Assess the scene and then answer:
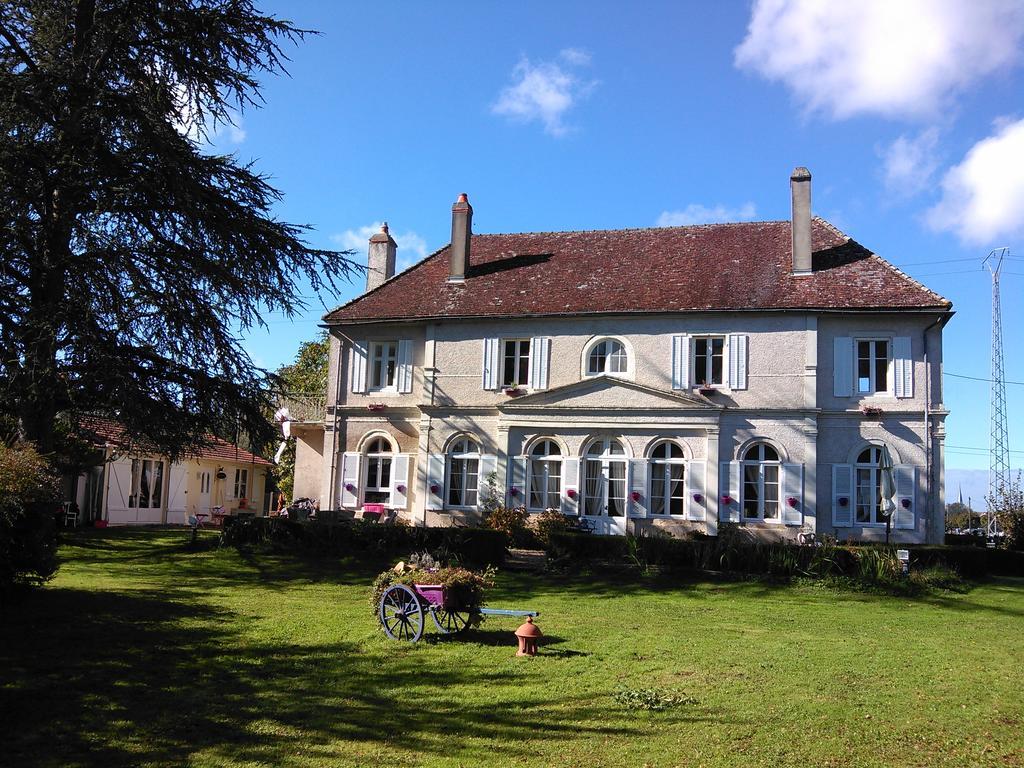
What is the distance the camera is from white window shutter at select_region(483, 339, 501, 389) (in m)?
23.5

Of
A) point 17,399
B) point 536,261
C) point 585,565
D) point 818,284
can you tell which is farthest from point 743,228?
point 17,399

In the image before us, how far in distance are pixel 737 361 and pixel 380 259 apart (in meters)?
12.8

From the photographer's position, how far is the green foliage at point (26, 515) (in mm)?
9656

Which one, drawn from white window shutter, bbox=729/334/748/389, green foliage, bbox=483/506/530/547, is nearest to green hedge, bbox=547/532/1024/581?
green foliage, bbox=483/506/530/547

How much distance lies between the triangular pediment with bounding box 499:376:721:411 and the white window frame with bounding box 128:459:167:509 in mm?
14214

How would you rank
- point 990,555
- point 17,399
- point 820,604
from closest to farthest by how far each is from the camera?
point 17,399
point 820,604
point 990,555

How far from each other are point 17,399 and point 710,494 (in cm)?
1574

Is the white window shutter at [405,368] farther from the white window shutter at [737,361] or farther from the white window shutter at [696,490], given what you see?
the white window shutter at [737,361]

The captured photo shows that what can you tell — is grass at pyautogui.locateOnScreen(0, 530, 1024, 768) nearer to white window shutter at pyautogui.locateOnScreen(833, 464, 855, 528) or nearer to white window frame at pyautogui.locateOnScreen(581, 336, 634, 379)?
white window shutter at pyautogui.locateOnScreen(833, 464, 855, 528)

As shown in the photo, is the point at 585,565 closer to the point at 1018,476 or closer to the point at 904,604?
the point at 904,604

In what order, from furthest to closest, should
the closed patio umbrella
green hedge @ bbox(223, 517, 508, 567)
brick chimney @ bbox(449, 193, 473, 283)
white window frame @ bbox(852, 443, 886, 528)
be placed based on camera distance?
1. brick chimney @ bbox(449, 193, 473, 283)
2. white window frame @ bbox(852, 443, 886, 528)
3. green hedge @ bbox(223, 517, 508, 567)
4. the closed patio umbrella

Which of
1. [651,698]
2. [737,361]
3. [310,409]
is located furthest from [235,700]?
[310,409]

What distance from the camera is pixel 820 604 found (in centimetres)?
1413

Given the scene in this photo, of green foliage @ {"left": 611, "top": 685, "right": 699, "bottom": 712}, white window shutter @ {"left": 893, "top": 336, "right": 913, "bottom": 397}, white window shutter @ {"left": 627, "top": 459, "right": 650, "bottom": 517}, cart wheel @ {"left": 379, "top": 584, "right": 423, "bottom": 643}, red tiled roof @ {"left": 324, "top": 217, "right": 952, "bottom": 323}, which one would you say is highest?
red tiled roof @ {"left": 324, "top": 217, "right": 952, "bottom": 323}
